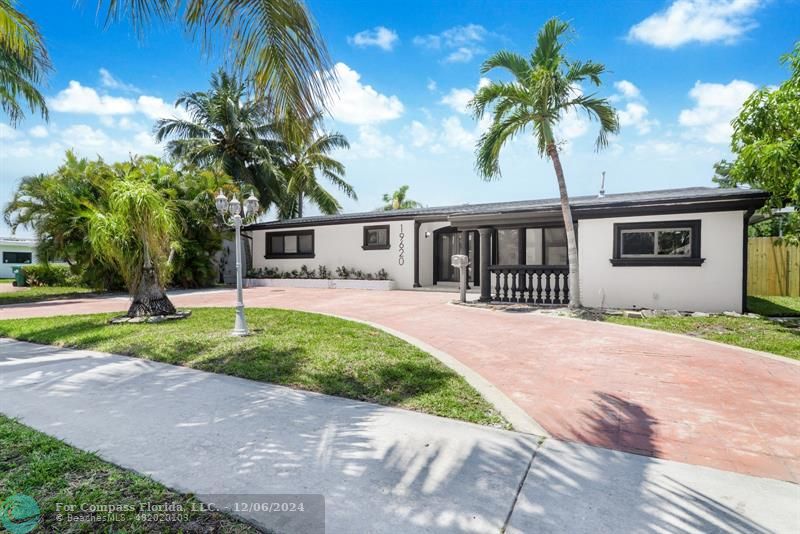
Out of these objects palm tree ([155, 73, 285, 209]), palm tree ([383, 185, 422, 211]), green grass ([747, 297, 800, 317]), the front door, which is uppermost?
palm tree ([155, 73, 285, 209])

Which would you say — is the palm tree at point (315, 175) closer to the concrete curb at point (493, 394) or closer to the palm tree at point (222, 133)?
the palm tree at point (222, 133)

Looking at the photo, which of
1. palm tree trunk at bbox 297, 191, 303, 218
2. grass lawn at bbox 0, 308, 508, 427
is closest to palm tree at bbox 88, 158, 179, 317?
grass lawn at bbox 0, 308, 508, 427

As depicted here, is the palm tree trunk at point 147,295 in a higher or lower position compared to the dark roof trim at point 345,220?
lower

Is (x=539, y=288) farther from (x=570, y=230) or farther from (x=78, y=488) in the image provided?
(x=78, y=488)

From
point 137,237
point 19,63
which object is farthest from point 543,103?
point 19,63

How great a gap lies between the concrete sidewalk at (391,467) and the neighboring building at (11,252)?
3689cm

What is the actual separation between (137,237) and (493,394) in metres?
8.38

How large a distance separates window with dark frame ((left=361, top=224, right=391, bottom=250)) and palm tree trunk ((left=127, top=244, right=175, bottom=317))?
9047 mm

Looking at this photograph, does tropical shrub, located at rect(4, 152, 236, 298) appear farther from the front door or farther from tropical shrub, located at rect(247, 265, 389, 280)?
the front door

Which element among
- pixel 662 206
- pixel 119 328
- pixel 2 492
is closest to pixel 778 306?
pixel 662 206

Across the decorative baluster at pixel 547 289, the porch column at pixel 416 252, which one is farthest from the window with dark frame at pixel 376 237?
the decorative baluster at pixel 547 289

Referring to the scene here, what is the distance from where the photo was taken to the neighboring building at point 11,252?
101 feet

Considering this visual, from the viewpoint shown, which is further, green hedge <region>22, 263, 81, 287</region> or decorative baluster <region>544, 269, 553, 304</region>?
green hedge <region>22, 263, 81, 287</region>

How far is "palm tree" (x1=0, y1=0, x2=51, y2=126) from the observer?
633 cm
